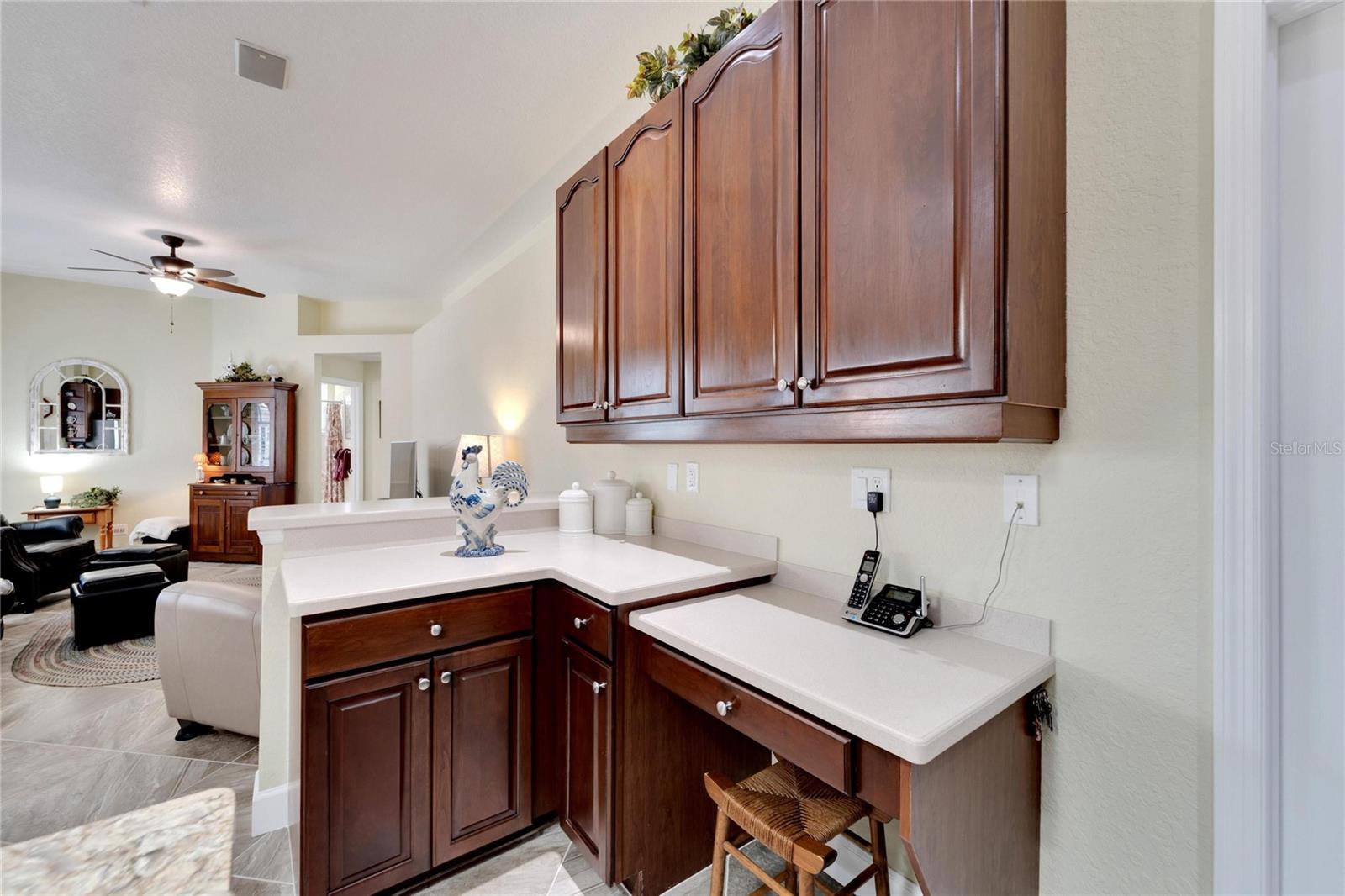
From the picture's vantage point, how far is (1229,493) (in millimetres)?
961

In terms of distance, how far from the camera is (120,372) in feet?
20.6

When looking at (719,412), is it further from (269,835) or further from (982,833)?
(269,835)

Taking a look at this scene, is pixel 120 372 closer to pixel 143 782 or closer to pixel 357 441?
pixel 357 441

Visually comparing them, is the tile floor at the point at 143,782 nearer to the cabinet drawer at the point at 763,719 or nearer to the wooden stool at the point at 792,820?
the wooden stool at the point at 792,820

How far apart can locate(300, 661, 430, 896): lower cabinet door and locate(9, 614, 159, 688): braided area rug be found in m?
2.46

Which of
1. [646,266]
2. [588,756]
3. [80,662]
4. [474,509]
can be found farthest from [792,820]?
[80,662]

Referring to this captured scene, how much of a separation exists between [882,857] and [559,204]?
2385 millimetres

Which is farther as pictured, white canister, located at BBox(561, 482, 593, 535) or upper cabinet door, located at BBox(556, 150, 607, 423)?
white canister, located at BBox(561, 482, 593, 535)

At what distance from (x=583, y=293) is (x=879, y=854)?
191 cm

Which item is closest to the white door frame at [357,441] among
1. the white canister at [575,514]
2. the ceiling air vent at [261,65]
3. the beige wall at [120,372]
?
the beige wall at [120,372]

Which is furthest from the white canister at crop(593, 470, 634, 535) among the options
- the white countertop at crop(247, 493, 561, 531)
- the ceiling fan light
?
the ceiling fan light

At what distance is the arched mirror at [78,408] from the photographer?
5875 millimetres

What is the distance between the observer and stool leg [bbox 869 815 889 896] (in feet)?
4.29

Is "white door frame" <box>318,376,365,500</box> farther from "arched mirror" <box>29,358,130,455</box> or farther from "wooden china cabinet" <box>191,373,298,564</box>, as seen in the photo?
"arched mirror" <box>29,358,130,455</box>
